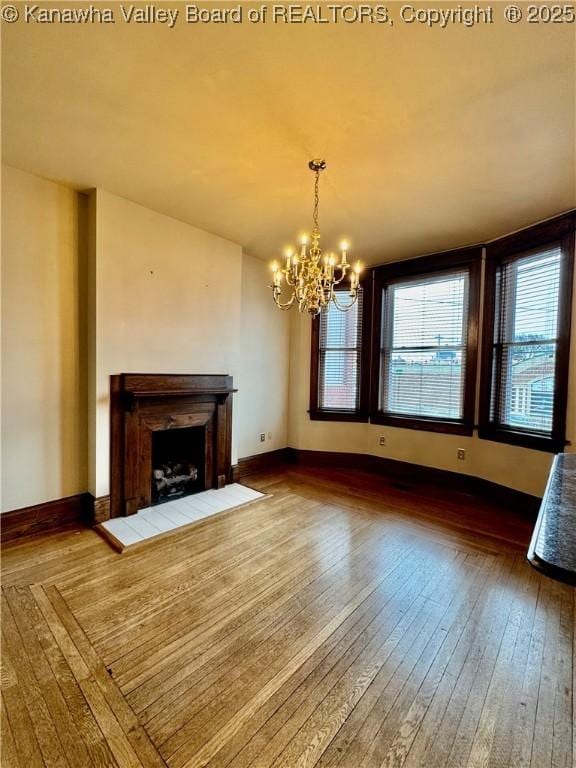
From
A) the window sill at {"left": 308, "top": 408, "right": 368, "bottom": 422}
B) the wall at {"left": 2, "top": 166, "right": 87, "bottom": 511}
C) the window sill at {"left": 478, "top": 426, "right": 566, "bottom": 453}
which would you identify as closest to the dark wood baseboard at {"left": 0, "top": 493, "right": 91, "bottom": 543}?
the wall at {"left": 2, "top": 166, "right": 87, "bottom": 511}

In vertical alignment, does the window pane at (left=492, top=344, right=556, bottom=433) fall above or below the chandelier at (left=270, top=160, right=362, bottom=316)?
below

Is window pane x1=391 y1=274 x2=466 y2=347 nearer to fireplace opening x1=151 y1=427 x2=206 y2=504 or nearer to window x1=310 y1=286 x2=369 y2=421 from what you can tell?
window x1=310 y1=286 x2=369 y2=421

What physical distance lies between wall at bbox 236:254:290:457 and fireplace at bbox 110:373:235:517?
1.80 feet

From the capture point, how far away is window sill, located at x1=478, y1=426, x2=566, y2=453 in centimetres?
319

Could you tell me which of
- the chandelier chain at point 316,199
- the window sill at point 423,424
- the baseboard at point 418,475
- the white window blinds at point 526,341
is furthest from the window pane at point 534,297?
the chandelier chain at point 316,199

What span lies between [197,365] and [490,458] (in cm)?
345

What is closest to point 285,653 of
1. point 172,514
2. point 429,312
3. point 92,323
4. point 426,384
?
point 172,514

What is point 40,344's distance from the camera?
2.81 meters

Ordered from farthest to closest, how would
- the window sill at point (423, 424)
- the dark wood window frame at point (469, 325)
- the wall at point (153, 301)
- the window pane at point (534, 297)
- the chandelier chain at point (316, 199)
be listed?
the window sill at point (423, 424)
the dark wood window frame at point (469, 325)
the window pane at point (534, 297)
the wall at point (153, 301)
the chandelier chain at point (316, 199)

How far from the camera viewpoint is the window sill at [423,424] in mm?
4059

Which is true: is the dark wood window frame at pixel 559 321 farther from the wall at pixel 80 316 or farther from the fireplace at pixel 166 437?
the wall at pixel 80 316

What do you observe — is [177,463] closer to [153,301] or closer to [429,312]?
[153,301]

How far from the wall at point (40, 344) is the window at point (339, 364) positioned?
3035mm

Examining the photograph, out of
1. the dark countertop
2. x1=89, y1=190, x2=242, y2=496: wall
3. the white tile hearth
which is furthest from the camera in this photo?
x1=89, y1=190, x2=242, y2=496: wall
